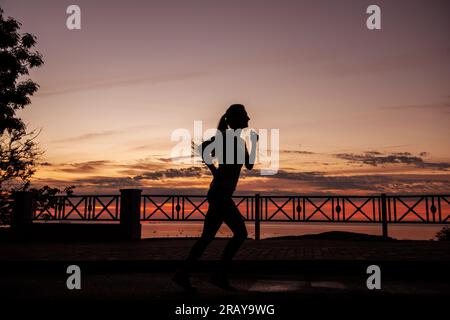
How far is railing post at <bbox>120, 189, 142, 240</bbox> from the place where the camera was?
51.3ft

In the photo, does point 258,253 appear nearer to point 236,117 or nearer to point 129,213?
point 236,117

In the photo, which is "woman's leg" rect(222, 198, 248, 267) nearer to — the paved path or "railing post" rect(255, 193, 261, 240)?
the paved path

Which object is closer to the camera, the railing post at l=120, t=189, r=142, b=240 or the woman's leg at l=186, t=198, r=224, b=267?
the woman's leg at l=186, t=198, r=224, b=267

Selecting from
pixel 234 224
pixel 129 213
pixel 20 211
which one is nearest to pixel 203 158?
pixel 234 224

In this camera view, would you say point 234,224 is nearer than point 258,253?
Yes

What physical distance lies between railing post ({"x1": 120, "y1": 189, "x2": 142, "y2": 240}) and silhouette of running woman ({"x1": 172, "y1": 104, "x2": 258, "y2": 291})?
10.3 meters

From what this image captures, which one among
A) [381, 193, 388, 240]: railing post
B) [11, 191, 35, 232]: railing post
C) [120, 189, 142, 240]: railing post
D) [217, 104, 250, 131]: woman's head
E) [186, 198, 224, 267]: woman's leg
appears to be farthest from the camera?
[11, 191, 35, 232]: railing post

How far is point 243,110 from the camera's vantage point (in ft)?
18.4

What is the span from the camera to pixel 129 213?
15.6 metres

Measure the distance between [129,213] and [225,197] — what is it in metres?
10.8

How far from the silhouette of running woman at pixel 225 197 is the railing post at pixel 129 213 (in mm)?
10330

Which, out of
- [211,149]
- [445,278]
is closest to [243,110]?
[211,149]

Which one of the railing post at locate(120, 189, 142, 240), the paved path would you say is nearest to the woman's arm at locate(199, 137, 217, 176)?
the paved path
